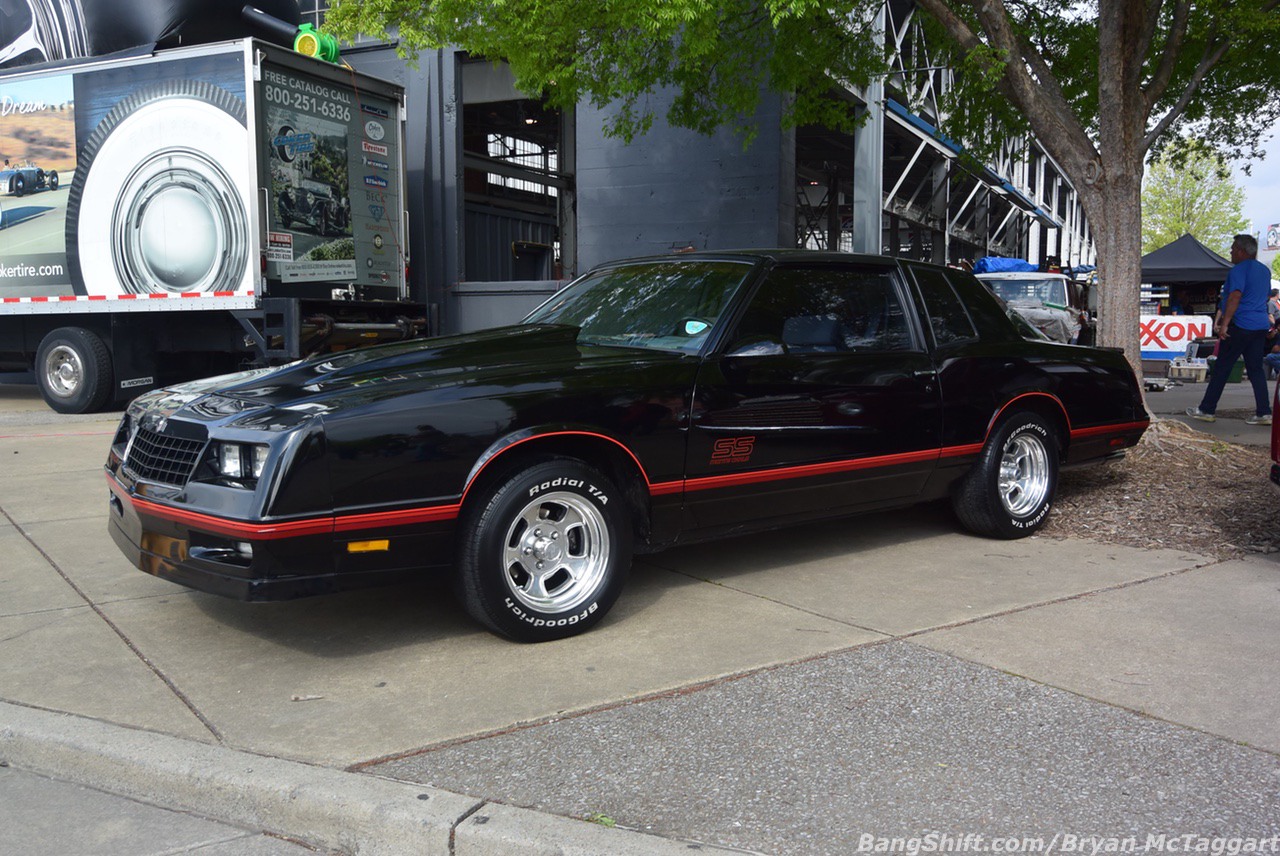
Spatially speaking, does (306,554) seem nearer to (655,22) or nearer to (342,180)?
(655,22)

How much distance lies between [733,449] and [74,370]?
9.97 meters

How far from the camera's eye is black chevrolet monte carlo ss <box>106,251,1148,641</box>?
3744 mm

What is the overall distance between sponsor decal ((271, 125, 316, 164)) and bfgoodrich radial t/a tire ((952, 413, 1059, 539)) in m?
7.79

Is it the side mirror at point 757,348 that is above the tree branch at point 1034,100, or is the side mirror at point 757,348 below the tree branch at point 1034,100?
below

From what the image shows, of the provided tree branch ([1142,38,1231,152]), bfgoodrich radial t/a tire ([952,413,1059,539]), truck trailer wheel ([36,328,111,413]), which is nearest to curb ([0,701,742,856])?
bfgoodrich radial t/a tire ([952,413,1059,539])

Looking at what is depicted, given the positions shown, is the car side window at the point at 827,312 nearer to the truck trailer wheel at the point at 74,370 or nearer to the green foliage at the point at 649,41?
the green foliage at the point at 649,41

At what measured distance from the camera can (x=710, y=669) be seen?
391cm

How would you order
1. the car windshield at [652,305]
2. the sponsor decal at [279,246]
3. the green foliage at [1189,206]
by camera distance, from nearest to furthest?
the car windshield at [652,305] → the sponsor decal at [279,246] → the green foliage at [1189,206]

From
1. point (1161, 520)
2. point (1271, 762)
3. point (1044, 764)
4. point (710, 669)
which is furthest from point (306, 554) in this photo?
point (1161, 520)

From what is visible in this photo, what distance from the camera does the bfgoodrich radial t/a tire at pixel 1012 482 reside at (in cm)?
584

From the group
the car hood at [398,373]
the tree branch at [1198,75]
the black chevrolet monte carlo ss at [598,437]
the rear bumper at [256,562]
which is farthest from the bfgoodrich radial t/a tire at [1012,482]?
the tree branch at [1198,75]

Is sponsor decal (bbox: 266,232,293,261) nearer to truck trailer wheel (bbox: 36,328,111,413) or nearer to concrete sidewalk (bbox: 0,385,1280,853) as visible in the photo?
truck trailer wheel (bbox: 36,328,111,413)

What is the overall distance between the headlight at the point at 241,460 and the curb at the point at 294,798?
89cm

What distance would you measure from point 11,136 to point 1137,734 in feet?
41.8
